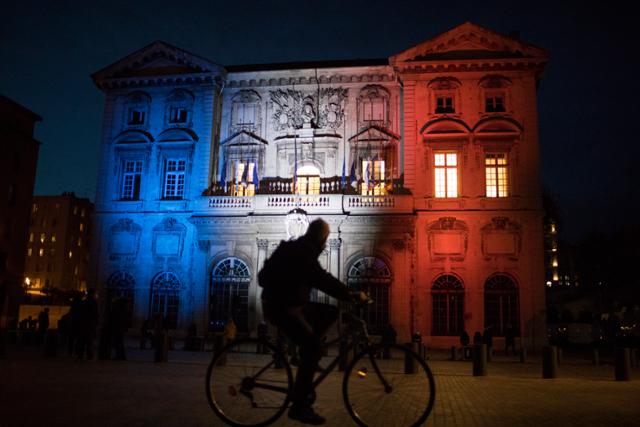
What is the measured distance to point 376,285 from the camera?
31.0 metres

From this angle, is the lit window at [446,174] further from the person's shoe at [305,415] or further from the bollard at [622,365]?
the person's shoe at [305,415]

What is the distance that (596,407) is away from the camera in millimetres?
9156

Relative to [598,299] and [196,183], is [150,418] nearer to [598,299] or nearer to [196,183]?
[196,183]

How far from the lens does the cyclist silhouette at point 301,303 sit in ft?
19.6

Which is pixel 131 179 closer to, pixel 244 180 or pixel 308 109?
pixel 244 180

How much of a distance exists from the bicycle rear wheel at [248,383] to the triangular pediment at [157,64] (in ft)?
98.6

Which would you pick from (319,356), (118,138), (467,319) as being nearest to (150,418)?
(319,356)

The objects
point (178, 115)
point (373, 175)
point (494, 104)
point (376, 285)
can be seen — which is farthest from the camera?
point (178, 115)

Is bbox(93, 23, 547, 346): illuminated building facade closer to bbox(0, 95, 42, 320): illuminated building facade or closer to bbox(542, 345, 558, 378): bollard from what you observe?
bbox(0, 95, 42, 320): illuminated building facade

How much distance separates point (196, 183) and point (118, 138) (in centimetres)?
594

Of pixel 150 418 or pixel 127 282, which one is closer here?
pixel 150 418

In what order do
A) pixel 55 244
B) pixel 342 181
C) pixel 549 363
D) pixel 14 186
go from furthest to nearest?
pixel 55 244
pixel 14 186
pixel 342 181
pixel 549 363

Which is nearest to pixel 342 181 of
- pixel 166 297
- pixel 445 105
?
pixel 445 105

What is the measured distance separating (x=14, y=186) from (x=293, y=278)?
45958 millimetres
